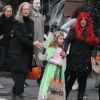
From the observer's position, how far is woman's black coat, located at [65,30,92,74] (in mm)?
10039

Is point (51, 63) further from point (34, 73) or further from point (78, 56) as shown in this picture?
point (78, 56)

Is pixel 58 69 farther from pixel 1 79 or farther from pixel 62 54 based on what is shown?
pixel 1 79

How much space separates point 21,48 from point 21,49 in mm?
20

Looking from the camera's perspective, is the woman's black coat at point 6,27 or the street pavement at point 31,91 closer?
the street pavement at point 31,91

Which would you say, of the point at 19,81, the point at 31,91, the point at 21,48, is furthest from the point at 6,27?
the point at 19,81

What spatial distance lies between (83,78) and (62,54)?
30.8 inches

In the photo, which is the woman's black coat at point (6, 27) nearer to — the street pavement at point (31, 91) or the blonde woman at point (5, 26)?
the blonde woman at point (5, 26)

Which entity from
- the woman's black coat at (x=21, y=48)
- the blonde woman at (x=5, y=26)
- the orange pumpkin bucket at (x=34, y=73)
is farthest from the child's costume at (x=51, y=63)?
the blonde woman at (x=5, y=26)

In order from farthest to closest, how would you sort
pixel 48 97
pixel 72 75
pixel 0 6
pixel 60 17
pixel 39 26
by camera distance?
pixel 60 17, pixel 0 6, pixel 39 26, pixel 72 75, pixel 48 97

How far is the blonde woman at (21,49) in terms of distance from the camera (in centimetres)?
984

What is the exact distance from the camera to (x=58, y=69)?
387 inches

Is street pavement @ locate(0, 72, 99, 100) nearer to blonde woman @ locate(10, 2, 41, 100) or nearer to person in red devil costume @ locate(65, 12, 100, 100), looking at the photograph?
blonde woman @ locate(10, 2, 41, 100)

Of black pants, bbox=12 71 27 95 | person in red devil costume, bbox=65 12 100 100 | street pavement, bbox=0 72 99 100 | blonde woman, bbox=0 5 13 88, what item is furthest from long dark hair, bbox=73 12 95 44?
blonde woman, bbox=0 5 13 88

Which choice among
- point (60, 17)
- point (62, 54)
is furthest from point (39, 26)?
point (60, 17)
